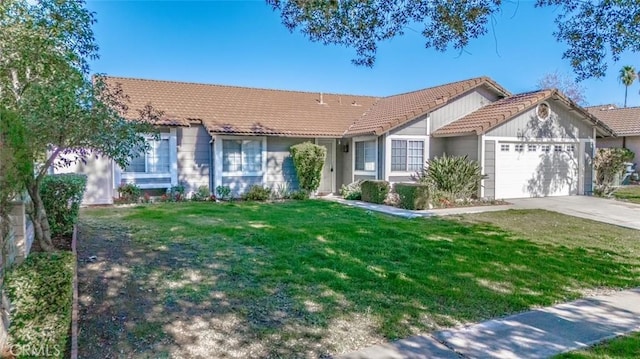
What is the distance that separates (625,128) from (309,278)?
2900 centimetres

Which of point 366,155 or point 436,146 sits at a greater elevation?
point 436,146

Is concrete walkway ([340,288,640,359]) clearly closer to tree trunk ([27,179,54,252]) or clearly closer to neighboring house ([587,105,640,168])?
tree trunk ([27,179,54,252])

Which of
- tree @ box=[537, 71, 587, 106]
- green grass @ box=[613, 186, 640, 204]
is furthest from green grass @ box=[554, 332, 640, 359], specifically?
tree @ box=[537, 71, 587, 106]

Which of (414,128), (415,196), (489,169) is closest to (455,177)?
(489,169)

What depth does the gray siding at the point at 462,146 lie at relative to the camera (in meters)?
16.2

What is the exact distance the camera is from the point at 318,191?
62.0 feet

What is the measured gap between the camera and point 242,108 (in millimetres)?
18500

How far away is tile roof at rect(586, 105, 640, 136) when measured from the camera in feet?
86.9

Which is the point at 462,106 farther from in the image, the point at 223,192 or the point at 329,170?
the point at 223,192

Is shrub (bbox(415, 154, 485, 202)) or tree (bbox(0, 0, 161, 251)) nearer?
tree (bbox(0, 0, 161, 251))

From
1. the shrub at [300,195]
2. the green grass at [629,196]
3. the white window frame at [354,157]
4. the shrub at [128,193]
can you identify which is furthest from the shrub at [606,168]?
the shrub at [128,193]

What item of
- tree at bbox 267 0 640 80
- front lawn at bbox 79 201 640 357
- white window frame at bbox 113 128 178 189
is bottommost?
front lawn at bbox 79 201 640 357

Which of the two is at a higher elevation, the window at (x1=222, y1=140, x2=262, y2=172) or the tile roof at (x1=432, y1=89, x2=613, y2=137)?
the tile roof at (x1=432, y1=89, x2=613, y2=137)

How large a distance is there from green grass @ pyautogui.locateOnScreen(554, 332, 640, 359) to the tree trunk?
640 cm
